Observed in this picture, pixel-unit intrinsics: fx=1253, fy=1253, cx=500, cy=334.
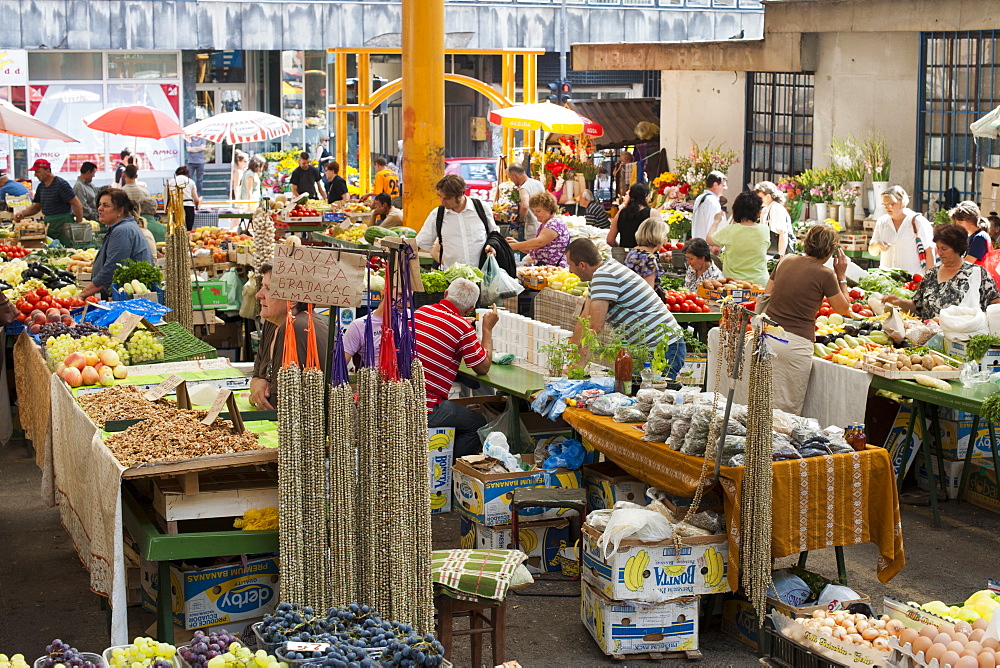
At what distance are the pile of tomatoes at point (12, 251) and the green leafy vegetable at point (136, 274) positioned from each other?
317 cm

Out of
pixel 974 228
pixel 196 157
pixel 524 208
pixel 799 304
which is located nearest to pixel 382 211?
pixel 524 208

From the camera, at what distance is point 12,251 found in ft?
41.5

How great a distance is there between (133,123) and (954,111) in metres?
10.9

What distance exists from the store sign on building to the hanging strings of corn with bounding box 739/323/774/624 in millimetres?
23016

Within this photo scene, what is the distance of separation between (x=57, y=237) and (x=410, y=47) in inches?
206

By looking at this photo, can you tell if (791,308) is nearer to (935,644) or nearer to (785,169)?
(935,644)

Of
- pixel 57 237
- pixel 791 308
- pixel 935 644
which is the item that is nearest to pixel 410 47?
pixel 57 237

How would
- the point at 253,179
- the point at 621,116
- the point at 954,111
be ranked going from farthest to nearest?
the point at 621,116
the point at 253,179
the point at 954,111

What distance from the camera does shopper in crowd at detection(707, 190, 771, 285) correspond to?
1032 cm

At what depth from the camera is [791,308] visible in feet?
25.1

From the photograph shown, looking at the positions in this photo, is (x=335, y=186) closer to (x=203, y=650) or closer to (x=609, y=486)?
(x=609, y=486)

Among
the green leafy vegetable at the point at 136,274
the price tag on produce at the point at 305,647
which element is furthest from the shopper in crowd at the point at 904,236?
the price tag on produce at the point at 305,647

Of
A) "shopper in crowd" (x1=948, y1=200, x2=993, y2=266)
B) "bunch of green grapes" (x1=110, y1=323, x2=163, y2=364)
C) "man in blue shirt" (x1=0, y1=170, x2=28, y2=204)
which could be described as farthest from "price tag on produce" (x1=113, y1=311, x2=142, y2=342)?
"man in blue shirt" (x1=0, y1=170, x2=28, y2=204)

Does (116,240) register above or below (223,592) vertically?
above
